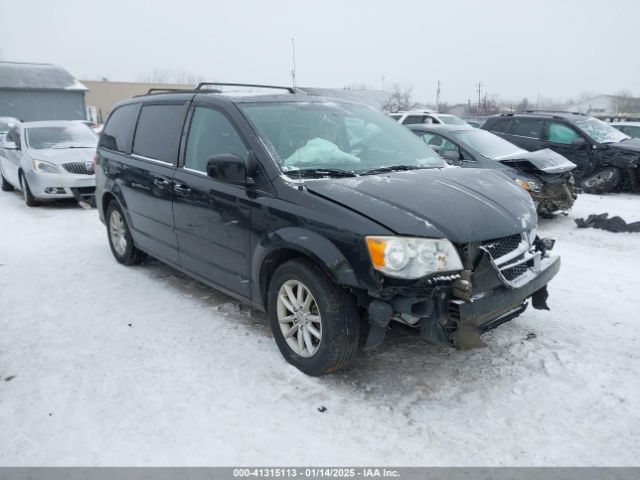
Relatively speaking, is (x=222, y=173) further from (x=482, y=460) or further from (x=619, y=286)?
(x=619, y=286)

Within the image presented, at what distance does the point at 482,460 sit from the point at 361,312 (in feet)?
3.58

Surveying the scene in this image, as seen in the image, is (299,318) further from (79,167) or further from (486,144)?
(79,167)

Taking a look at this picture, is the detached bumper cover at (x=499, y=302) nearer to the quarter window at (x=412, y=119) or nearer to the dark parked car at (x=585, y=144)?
the dark parked car at (x=585, y=144)

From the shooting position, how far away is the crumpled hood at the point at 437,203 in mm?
2861

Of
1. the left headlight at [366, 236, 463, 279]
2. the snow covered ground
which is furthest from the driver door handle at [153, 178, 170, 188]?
the left headlight at [366, 236, 463, 279]

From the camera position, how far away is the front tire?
9.82 ft

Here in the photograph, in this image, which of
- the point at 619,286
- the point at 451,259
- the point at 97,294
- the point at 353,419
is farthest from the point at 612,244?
the point at 97,294

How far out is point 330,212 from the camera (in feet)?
9.77

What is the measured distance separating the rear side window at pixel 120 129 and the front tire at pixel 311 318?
2921 millimetres

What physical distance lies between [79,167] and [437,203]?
8182 millimetres

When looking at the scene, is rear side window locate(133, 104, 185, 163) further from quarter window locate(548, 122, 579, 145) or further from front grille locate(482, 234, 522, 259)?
quarter window locate(548, 122, 579, 145)

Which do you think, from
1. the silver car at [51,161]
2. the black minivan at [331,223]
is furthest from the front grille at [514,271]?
the silver car at [51,161]

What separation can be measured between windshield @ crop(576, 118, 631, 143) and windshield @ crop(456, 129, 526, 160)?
121 inches

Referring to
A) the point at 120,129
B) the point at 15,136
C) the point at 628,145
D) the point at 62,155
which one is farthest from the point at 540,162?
the point at 15,136
